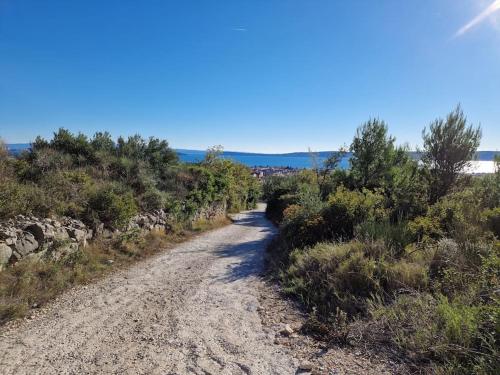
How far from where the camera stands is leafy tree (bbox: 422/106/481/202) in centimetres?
970

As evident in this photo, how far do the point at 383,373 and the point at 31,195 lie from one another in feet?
24.4

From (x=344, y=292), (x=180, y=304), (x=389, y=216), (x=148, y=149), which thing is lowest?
(x=180, y=304)

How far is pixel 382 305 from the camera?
13.7 feet

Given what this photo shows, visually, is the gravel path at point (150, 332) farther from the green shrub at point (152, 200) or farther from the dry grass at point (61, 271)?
the green shrub at point (152, 200)

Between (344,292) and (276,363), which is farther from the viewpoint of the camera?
(344,292)

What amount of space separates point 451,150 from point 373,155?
7.86m

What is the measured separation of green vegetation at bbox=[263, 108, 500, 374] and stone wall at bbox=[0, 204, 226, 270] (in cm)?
475

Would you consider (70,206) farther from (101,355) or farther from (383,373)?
(383,373)

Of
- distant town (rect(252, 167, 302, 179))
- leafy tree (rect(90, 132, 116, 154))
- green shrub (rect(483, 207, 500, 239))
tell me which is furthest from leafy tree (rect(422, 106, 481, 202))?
distant town (rect(252, 167, 302, 179))

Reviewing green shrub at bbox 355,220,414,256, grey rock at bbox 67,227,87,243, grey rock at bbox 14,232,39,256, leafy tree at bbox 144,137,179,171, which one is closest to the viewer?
grey rock at bbox 14,232,39,256

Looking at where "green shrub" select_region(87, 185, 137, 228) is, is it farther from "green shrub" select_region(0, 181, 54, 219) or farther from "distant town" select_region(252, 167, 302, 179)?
"distant town" select_region(252, 167, 302, 179)

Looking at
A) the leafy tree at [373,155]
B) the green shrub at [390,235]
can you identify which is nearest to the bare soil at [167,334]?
the green shrub at [390,235]

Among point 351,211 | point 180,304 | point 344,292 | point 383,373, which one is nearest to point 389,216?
point 351,211

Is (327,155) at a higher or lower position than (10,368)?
higher
